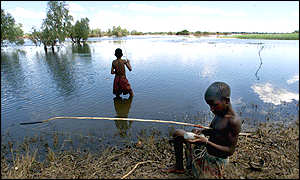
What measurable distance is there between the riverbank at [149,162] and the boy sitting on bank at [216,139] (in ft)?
0.73

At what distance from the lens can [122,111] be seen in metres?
6.29

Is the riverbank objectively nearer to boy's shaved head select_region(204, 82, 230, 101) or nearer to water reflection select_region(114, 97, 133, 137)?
water reflection select_region(114, 97, 133, 137)

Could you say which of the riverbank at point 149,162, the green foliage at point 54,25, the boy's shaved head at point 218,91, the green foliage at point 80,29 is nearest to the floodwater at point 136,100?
the riverbank at point 149,162

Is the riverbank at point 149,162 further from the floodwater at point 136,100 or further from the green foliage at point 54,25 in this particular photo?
the green foliage at point 54,25

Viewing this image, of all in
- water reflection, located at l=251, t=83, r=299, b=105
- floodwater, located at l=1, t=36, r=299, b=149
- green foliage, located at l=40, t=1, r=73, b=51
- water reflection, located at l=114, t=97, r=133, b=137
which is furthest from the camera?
Answer: green foliage, located at l=40, t=1, r=73, b=51

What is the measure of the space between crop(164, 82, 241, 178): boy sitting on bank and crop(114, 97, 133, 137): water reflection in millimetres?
2365

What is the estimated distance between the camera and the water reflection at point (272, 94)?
6.90 meters

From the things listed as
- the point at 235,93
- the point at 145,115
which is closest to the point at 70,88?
the point at 145,115

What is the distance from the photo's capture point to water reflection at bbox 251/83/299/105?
690 centimetres

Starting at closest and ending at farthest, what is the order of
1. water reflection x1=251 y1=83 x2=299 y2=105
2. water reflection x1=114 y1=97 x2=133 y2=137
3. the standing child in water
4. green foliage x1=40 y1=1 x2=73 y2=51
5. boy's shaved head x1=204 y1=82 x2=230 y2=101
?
boy's shaved head x1=204 y1=82 x2=230 y2=101, water reflection x1=114 y1=97 x2=133 y2=137, water reflection x1=251 y1=83 x2=299 y2=105, the standing child in water, green foliage x1=40 y1=1 x2=73 y2=51

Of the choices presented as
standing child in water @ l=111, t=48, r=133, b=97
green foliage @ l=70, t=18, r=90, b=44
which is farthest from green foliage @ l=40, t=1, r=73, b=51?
standing child in water @ l=111, t=48, r=133, b=97

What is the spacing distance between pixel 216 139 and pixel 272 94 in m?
6.81

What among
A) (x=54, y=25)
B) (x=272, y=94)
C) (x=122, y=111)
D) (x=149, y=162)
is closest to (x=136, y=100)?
(x=122, y=111)

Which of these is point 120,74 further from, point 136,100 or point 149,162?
point 149,162
